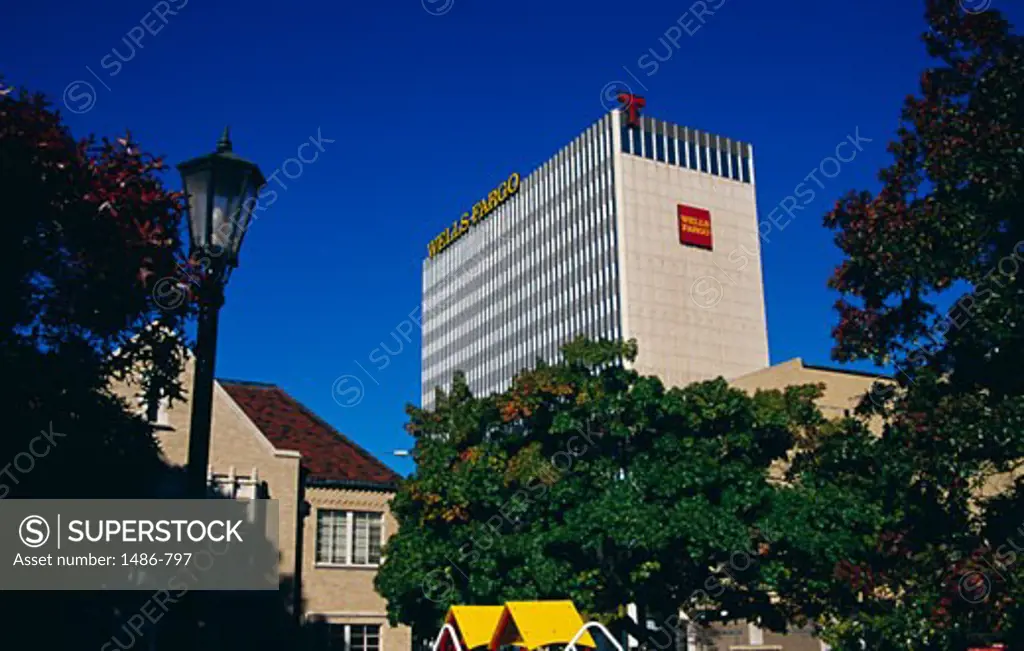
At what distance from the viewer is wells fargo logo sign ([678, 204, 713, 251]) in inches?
4990

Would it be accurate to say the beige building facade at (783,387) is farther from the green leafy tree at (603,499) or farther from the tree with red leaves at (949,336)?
the tree with red leaves at (949,336)

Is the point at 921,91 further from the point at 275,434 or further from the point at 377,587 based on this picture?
the point at 275,434

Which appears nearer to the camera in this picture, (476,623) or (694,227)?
(476,623)

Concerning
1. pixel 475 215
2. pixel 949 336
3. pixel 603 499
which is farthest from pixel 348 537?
pixel 475 215

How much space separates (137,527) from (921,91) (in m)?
20.0

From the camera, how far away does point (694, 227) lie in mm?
127562

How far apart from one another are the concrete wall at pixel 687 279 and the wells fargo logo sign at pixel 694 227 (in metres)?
0.68

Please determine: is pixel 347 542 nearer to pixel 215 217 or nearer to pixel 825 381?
pixel 825 381

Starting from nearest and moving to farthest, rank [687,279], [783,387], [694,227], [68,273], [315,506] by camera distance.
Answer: [68,273]
[315,506]
[783,387]
[687,279]
[694,227]

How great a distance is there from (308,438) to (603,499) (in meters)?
17.0

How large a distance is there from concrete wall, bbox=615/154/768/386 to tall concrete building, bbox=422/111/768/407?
13cm

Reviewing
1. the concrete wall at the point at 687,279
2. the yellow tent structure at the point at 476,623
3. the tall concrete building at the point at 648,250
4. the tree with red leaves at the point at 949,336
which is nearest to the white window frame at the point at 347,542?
the yellow tent structure at the point at 476,623

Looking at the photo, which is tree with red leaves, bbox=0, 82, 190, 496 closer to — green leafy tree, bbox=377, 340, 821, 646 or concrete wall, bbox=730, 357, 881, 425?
green leafy tree, bbox=377, 340, 821, 646

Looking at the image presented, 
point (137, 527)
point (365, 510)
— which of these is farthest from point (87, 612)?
point (365, 510)
